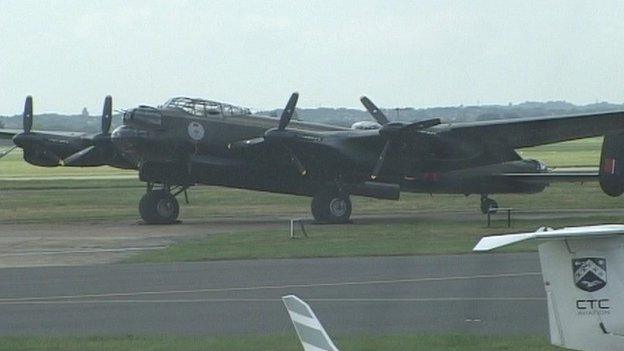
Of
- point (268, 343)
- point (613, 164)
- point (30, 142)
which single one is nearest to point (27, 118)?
point (30, 142)

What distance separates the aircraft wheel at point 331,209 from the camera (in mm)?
35594

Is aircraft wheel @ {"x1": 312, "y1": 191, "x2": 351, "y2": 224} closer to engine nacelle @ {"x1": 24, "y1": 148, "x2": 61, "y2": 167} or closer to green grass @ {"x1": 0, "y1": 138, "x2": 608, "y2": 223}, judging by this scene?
green grass @ {"x1": 0, "y1": 138, "x2": 608, "y2": 223}

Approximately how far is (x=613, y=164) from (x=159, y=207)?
1259cm

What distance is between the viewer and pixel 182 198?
49.3 metres

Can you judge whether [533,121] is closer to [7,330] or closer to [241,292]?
[241,292]

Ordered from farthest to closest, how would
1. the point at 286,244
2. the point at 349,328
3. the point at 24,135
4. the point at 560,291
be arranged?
the point at 24,135
the point at 286,244
the point at 349,328
the point at 560,291

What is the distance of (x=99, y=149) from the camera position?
38.0 metres

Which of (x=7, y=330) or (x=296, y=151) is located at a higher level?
(x=296, y=151)

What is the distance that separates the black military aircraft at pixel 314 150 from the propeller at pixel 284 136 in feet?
0.09

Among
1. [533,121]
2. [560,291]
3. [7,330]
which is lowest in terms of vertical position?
[7,330]

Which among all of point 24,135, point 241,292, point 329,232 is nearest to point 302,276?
point 241,292

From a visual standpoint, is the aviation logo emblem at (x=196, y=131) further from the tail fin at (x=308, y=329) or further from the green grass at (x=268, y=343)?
the tail fin at (x=308, y=329)

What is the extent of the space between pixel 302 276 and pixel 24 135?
61.4 feet

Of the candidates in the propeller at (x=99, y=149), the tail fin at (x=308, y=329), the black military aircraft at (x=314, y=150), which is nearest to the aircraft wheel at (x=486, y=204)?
the black military aircraft at (x=314, y=150)
